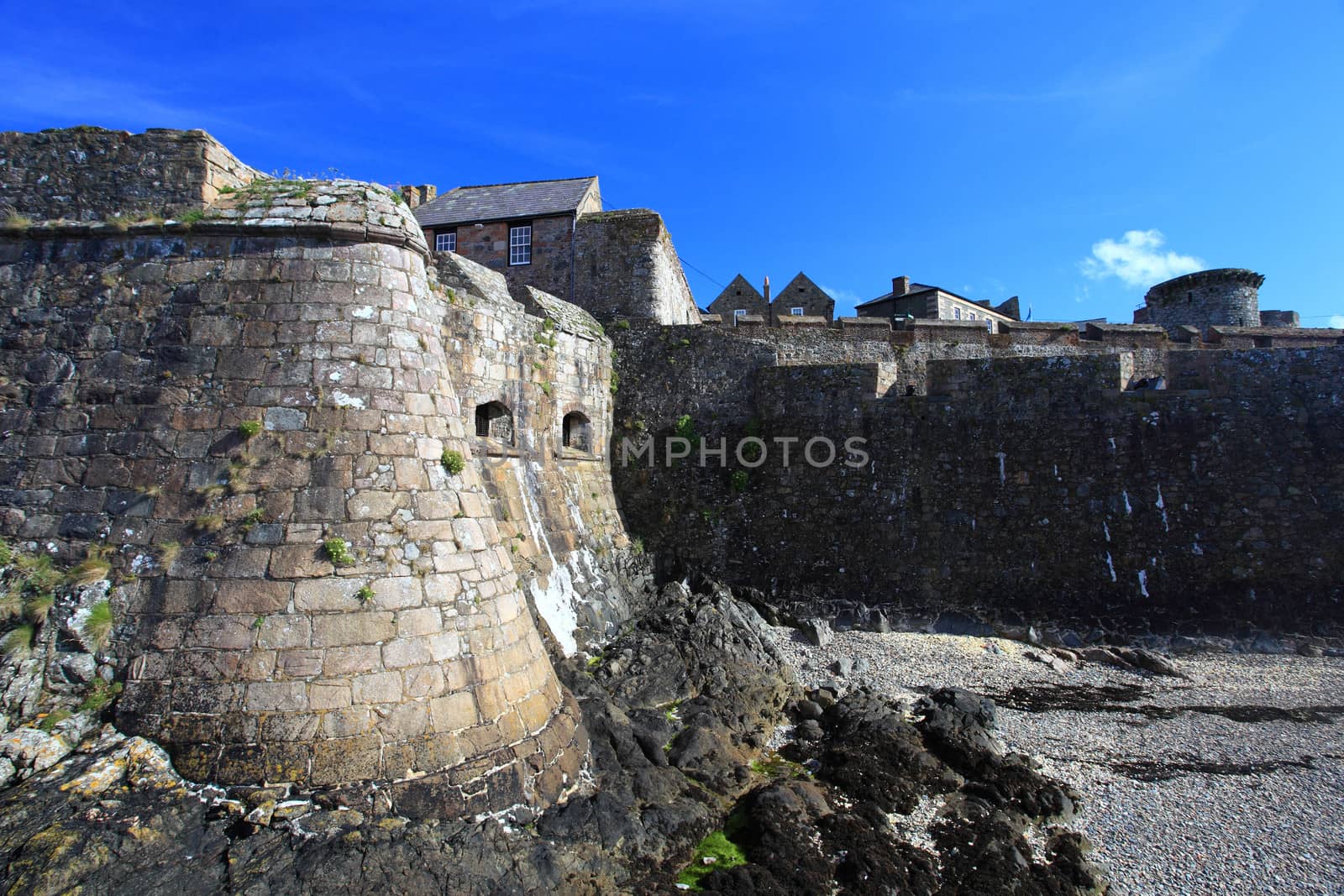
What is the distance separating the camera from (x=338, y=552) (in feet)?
19.3

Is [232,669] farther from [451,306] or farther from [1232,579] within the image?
[1232,579]

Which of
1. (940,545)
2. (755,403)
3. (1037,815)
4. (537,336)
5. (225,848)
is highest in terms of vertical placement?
(537,336)

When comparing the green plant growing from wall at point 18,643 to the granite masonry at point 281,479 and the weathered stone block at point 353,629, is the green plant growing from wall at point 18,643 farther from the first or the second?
the weathered stone block at point 353,629

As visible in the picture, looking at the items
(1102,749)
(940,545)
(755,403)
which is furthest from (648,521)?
(1102,749)

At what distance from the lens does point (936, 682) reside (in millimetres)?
11641

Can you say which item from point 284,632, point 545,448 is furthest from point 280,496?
point 545,448

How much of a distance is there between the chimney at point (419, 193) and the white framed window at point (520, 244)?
212 inches

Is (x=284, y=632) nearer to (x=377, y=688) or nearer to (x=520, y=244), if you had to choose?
(x=377, y=688)

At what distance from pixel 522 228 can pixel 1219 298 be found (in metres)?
26.3

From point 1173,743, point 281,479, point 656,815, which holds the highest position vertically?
point 281,479

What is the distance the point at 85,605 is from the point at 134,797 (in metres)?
1.64

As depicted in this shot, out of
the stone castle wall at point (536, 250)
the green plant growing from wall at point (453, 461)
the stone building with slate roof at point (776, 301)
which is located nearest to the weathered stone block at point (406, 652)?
the green plant growing from wall at point (453, 461)

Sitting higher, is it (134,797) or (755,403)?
(755,403)

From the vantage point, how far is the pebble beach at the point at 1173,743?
702 centimetres
